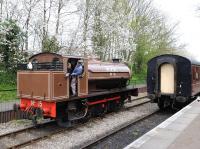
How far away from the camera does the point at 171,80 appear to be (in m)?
17.0

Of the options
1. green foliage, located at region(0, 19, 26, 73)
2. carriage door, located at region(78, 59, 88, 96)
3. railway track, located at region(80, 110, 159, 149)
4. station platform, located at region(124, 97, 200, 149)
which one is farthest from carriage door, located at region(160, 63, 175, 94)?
green foliage, located at region(0, 19, 26, 73)

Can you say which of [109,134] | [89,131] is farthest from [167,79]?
[109,134]

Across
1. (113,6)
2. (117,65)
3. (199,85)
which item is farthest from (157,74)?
(113,6)

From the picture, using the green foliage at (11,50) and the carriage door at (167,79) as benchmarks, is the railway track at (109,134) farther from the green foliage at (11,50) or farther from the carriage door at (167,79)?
the green foliage at (11,50)

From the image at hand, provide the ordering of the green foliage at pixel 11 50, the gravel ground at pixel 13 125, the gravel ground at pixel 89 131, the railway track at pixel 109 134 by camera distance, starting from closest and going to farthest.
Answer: the railway track at pixel 109 134
the gravel ground at pixel 89 131
the gravel ground at pixel 13 125
the green foliage at pixel 11 50

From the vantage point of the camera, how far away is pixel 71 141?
10.6 metres

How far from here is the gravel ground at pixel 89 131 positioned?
10.2 metres

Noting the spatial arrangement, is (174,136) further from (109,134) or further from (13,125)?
(13,125)

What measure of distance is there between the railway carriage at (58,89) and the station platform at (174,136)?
3.84m

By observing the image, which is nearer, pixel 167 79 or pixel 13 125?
pixel 13 125

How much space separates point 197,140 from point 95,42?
21.4 meters

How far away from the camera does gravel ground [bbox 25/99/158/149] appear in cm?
1020

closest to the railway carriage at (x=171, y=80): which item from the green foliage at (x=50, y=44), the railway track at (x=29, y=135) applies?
the railway track at (x=29, y=135)

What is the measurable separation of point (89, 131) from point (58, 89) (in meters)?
2.00
